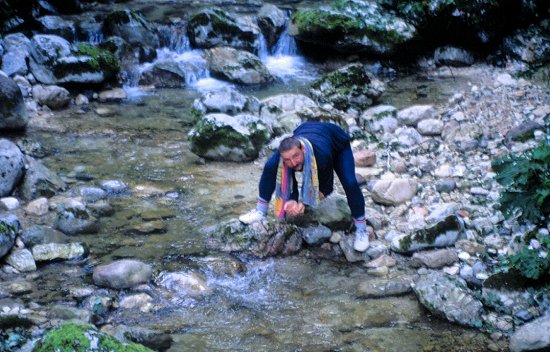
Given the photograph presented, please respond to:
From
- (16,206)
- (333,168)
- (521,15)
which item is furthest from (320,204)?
(521,15)

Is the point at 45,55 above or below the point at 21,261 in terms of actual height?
above

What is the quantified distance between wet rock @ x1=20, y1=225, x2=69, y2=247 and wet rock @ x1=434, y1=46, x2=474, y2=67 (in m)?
8.58

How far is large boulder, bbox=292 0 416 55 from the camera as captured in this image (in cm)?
1155

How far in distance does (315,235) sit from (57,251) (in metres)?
2.38

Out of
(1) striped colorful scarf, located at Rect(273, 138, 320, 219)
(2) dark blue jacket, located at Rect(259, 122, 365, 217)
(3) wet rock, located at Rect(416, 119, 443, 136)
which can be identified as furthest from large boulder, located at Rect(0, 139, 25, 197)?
(3) wet rock, located at Rect(416, 119, 443, 136)

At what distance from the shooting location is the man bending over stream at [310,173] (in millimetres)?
5102

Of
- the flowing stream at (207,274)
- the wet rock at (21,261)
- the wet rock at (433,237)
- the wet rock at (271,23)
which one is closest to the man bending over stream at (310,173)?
the wet rock at (433,237)

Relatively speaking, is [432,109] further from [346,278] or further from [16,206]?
[16,206]

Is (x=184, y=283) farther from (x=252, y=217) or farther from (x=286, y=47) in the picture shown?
(x=286, y=47)

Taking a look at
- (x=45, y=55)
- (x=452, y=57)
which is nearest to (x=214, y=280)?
(x=45, y=55)

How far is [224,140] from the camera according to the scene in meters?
7.58

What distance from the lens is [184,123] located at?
30.1 ft

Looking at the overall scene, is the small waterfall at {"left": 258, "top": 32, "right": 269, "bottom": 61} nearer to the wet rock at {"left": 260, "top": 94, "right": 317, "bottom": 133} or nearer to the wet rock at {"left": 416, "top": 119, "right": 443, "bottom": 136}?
the wet rock at {"left": 260, "top": 94, "right": 317, "bottom": 133}

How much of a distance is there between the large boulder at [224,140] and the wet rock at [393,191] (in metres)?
1.91
